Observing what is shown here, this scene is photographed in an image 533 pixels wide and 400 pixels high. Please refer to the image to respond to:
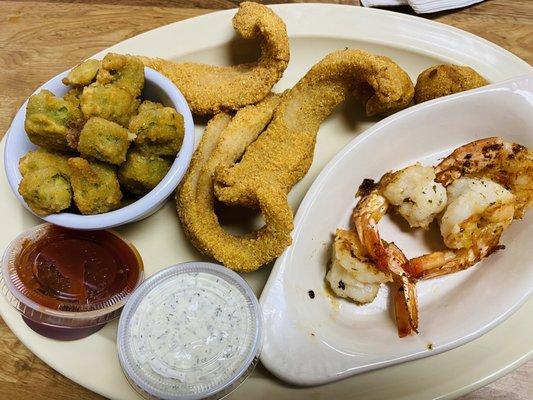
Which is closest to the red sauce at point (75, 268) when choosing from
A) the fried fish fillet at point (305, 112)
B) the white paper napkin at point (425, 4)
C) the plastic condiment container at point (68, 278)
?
the plastic condiment container at point (68, 278)

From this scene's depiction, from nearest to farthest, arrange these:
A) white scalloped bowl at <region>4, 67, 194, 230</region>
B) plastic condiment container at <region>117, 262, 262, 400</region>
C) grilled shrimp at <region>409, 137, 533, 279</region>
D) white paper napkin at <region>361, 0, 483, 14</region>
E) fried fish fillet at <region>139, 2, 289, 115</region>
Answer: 1. plastic condiment container at <region>117, 262, 262, 400</region>
2. white scalloped bowl at <region>4, 67, 194, 230</region>
3. grilled shrimp at <region>409, 137, 533, 279</region>
4. fried fish fillet at <region>139, 2, 289, 115</region>
5. white paper napkin at <region>361, 0, 483, 14</region>

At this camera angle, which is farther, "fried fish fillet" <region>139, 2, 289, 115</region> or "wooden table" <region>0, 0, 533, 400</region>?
"wooden table" <region>0, 0, 533, 400</region>

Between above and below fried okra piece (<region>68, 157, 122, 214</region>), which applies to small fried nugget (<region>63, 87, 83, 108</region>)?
above

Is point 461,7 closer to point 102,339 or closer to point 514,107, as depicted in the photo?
point 514,107

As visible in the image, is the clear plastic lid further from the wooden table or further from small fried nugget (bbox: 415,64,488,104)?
small fried nugget (bbox: 415,64,488,104)

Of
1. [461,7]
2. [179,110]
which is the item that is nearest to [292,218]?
[179,110]

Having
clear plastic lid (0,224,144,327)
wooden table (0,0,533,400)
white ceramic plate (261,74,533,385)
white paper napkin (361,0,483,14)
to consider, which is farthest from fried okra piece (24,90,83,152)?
white paper napkin (361,0,483,14)

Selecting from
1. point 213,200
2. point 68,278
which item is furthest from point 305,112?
point 68,278
